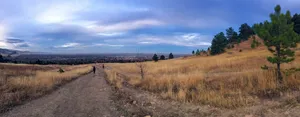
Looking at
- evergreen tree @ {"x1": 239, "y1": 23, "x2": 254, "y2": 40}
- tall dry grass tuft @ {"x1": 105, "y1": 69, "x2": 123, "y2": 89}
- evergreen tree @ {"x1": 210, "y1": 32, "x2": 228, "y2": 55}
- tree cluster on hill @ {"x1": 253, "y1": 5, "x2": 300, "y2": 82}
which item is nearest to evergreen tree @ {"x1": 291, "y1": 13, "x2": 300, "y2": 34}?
evergreen tree @ {"x1": 210, "y1": 32, "x2": 228, "y2": 55}

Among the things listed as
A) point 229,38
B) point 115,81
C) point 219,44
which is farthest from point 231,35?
point 115,81

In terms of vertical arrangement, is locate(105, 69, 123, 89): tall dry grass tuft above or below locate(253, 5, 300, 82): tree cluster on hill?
below

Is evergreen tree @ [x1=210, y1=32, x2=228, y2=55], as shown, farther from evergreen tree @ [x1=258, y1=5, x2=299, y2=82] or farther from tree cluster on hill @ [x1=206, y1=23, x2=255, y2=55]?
evergreen tree @ [x1=258, y1=5, x2=299, y2=82]

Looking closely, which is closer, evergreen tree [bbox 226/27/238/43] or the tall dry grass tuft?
the tall dry grass tuft

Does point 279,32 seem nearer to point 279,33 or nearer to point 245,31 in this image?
point 279,33

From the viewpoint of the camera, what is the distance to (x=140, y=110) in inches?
361

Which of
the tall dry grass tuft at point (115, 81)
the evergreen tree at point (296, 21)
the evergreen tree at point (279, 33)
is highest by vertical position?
the evergreen tree at point (296, 21)

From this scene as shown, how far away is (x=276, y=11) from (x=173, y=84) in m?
7.31

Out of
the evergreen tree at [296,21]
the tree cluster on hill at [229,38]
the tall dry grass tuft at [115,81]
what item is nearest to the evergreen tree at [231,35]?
the tree cluster on hill at [229,38]

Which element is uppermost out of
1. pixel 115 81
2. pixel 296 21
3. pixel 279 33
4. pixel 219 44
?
pixel 296 21

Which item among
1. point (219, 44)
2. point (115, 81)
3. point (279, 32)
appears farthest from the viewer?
point (219, 44)

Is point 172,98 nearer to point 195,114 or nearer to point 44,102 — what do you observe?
point 195,114

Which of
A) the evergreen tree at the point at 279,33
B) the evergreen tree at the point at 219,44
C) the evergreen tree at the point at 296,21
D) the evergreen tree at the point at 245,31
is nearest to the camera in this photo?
the evergreen tree at the point at 279,33

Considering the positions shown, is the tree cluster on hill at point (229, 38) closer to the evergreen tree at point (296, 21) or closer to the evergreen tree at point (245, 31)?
the evergreen tree at point (245, 31)
